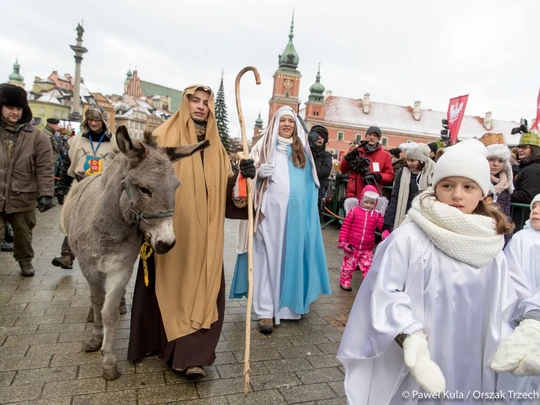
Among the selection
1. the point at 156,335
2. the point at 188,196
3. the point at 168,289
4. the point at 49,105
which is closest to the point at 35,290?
the point at 156,335

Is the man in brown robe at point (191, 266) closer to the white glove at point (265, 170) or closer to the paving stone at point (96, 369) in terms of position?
the paving stone at point (96, 369)

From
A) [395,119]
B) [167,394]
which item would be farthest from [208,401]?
[395,119]

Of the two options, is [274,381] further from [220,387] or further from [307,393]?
[220,387]

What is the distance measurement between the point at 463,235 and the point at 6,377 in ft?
Result: 11.3

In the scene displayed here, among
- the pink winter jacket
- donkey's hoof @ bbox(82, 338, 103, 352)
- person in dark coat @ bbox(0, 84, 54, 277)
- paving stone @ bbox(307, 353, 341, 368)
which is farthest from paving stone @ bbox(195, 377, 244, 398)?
person in dark coat @ bbox(0, 84, 54, 277)

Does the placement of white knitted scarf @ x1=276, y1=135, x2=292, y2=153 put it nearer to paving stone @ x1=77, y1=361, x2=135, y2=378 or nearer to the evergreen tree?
paving stone @ x1=77, y1=361, x2=135, y2=378

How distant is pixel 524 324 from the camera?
1.90 m

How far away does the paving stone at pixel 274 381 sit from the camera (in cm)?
322

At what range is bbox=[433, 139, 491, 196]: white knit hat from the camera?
2086 mm

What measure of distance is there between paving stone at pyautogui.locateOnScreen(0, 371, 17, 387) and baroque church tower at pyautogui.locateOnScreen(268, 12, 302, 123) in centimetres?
8136

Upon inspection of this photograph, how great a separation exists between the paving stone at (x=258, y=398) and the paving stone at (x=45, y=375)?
1.31 m

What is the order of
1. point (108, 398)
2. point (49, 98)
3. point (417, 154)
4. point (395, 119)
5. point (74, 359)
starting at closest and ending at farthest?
1. point (108, 398)
2. point (74, 359)
3. point (417, 154)
4. point (395, 119)
5. point (49, 98)

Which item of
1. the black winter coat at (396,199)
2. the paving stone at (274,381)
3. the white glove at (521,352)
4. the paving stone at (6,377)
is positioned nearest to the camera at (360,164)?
the black winter coat at (396,199)

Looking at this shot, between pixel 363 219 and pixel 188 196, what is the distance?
147 inches
